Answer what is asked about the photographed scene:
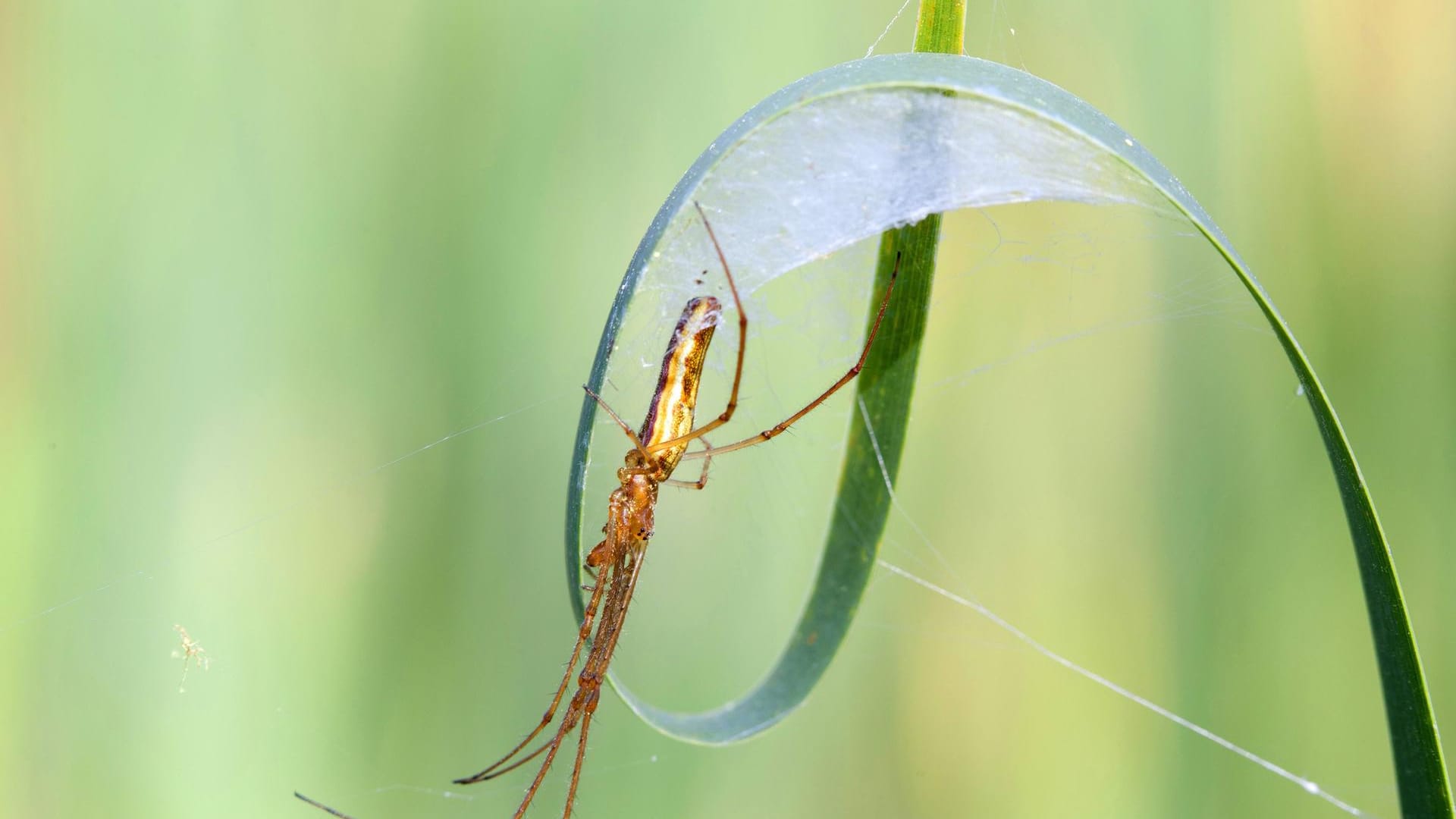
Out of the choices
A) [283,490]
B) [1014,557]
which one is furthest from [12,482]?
[1014,557]

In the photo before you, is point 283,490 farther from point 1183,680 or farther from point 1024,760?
point 1183,680

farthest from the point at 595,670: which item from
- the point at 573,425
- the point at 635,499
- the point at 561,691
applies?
the point at 573,425

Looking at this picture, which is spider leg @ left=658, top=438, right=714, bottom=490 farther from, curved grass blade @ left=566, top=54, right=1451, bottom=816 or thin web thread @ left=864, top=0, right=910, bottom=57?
thin web thread @ left=864, top=0, right=910, bottom=57

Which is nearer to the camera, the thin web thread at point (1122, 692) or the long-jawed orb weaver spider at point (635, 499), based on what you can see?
the long-jawed orb weaver spider at point (635, 499)

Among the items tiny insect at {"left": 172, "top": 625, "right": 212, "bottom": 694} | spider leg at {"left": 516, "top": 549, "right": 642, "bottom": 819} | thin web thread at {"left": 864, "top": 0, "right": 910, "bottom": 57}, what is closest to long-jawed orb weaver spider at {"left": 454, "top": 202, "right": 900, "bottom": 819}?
spider leg at {"left": 516, "top": 549, "right": 642, "bottom": 819}

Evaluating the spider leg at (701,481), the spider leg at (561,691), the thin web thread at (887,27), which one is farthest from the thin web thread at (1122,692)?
the thin web thread at (887,27)

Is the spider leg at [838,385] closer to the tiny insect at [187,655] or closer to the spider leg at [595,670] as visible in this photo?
the spider leg at [595,670]
